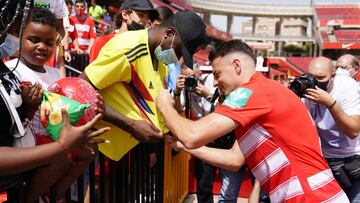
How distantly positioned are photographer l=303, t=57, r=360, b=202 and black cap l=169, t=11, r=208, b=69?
1.44 metres

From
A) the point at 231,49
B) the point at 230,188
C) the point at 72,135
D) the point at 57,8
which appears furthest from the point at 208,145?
the point at 72,135

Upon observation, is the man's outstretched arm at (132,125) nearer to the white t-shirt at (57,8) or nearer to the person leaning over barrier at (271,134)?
the person leaning over barrier at (271,134)

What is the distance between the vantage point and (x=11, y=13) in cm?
155

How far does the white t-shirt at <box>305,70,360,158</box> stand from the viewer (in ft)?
11.6

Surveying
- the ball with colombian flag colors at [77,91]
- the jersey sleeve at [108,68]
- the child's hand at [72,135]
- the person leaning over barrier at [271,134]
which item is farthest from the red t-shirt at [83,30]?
the child's hand at [72,135]

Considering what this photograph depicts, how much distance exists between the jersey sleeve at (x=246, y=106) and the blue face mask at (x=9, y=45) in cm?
Result: 108

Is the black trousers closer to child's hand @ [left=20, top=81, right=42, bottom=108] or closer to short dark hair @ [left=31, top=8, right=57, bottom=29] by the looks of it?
short dark hair @ [left=31, top=8, right=57, bottom=29]

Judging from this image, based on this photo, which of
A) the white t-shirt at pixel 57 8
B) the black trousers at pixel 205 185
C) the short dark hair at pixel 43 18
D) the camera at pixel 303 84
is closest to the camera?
the short dark hair at pixel 43 18

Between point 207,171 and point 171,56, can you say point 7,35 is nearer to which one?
point 171,56

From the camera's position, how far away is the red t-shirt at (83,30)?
701cm

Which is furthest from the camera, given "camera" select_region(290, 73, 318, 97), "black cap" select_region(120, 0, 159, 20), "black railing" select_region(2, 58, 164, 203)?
"black cap" select_region(120, 0, 159, 20)

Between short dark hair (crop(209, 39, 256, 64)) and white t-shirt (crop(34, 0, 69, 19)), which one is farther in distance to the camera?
white t-shirt (crop(34, 0, 69, 19))

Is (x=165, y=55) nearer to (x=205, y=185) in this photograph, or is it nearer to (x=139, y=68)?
(x=139, y=68)

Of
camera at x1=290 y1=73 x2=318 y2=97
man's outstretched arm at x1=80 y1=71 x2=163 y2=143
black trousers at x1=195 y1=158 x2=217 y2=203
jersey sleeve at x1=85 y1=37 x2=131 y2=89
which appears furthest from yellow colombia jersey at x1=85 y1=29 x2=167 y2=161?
black trousers at x1=195 y1=158 x2=217 y2=203
